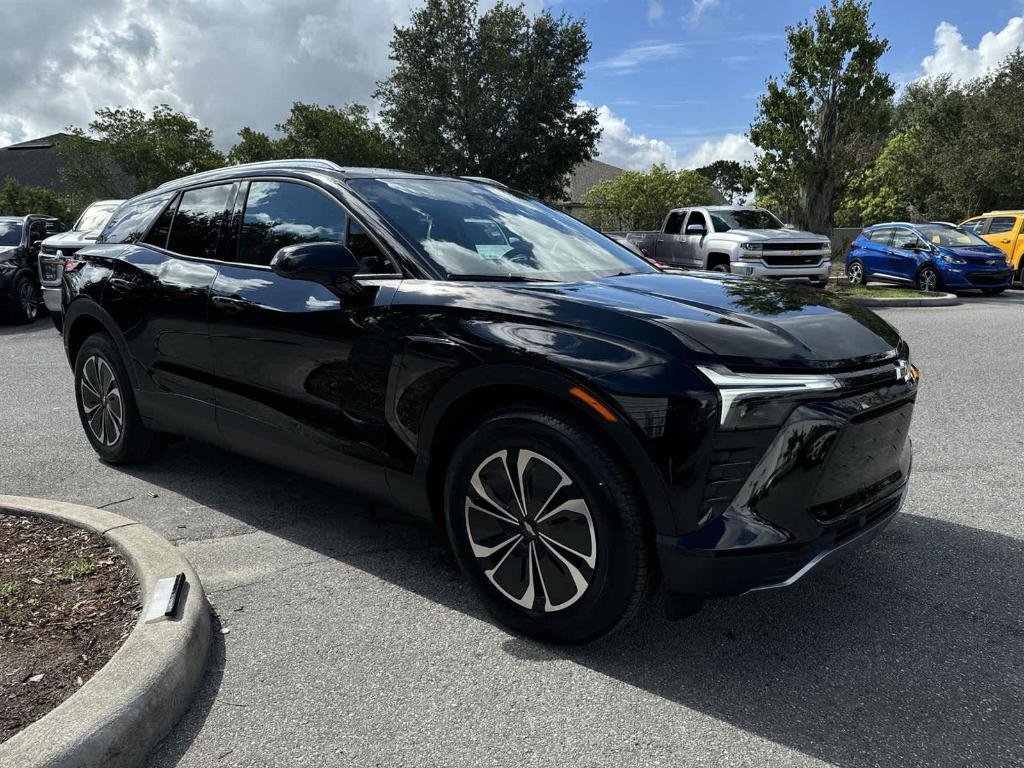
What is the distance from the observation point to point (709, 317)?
272 centimetres

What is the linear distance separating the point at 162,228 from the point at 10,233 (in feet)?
40.2

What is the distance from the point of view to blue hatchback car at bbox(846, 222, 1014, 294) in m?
17.3

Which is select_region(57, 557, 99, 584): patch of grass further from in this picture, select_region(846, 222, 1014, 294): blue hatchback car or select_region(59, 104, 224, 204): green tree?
select_region(59, 104, 224, 204): green tree

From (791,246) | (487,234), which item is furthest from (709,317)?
(791,246)

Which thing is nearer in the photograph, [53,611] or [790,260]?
[53,611]

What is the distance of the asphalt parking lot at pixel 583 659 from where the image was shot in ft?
7.85

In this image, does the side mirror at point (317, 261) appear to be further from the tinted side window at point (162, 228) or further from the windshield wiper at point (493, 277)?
the tinted side window at point (162, 228)

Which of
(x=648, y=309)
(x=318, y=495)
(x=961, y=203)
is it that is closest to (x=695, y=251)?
(x=318, y=495)

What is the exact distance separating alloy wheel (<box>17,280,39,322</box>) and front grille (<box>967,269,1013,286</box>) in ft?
59.9

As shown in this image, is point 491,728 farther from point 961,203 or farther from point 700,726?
point 961,203

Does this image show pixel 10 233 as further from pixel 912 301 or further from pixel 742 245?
pixel 912 301

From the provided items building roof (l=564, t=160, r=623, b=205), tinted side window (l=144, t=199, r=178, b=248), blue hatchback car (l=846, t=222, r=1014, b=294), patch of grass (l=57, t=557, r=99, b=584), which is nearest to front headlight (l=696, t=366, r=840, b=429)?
patch of grass (l=57, t=557, r=99, b=584)

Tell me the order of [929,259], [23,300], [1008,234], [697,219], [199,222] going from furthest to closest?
1. [1008,234]
2. [929,259]
3. [697,219]
4. [23,300]
5. [199,222]

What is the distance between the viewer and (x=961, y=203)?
32906mm
